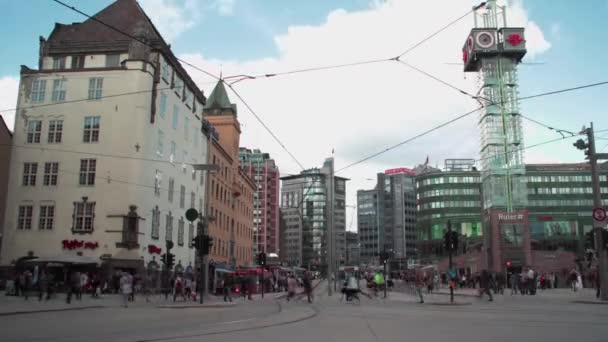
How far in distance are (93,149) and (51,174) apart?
3665 mm

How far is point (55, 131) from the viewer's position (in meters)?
43.8

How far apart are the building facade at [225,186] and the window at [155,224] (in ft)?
67.4

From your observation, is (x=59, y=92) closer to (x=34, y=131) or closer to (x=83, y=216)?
(x=34, y=131)

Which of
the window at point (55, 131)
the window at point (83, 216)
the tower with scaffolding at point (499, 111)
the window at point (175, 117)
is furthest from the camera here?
the tower with scaffolding at point (499, 111)

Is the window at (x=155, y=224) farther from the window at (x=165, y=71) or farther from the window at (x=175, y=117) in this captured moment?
the window at (x=165, y=71)

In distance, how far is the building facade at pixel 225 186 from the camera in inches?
2714

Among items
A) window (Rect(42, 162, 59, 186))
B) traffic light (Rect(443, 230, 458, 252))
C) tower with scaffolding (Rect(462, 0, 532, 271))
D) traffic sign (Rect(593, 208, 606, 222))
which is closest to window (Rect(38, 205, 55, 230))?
window (Rect(42, 162, 59, 186))

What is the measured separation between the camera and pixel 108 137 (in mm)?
42844

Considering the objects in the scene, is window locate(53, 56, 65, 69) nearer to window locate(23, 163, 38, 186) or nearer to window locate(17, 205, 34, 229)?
window locate(23, 163, 38, 186)

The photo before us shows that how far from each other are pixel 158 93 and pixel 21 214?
535 inches

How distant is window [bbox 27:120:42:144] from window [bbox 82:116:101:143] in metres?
3.76

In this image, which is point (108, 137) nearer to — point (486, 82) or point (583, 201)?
point (486, 82)

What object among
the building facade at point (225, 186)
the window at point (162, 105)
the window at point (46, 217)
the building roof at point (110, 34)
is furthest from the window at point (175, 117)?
the building facade at point (225, 186)

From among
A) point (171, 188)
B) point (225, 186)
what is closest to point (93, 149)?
point (171, 188)
